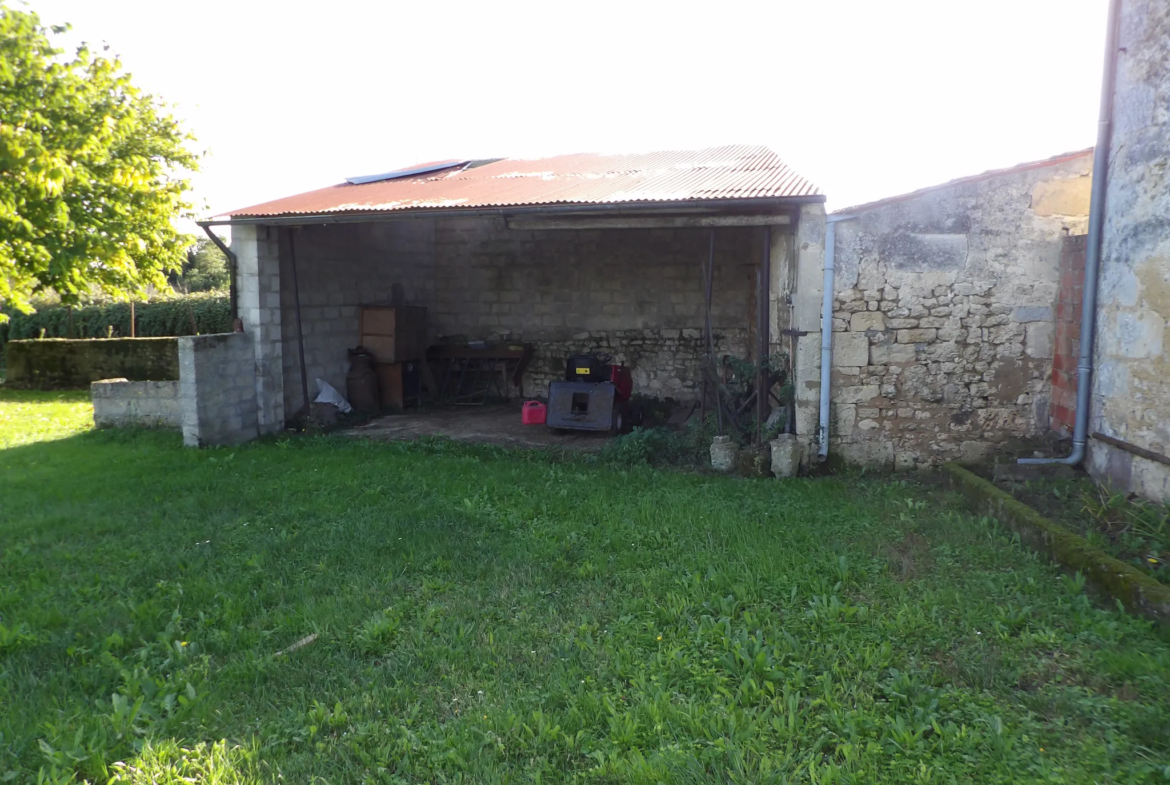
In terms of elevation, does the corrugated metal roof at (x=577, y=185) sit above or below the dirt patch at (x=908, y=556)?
above

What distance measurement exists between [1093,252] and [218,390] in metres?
8.86

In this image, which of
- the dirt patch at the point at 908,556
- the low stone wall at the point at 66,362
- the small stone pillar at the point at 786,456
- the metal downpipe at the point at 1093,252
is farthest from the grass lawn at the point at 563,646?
the low stone wall at the point at 66,362

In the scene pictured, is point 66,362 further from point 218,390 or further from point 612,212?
point 612,212

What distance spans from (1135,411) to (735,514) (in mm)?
A: 2917

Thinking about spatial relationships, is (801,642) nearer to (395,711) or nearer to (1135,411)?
(395,711)

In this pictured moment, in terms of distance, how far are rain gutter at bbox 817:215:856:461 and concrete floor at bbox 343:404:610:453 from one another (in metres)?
2.58

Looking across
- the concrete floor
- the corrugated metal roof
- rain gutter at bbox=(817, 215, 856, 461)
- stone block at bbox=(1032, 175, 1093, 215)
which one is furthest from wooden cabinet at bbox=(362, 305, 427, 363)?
stone block at bbox=(1032, 175, 1093, 215)

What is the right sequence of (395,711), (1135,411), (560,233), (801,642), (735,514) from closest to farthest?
(395,711)
(801,642)
(1135,411)
(735,514)
(560,233)

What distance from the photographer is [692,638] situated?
13.2 ft

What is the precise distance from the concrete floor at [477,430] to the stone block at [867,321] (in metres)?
3.13

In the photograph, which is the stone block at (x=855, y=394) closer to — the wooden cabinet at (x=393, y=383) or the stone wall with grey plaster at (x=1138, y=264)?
the stone wall with grey plaster at (x=1138, y=264)

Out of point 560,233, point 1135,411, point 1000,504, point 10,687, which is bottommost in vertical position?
point 10,687

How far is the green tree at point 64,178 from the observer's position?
589 cm

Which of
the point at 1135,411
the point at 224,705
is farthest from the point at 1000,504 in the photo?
the point at 224,705
